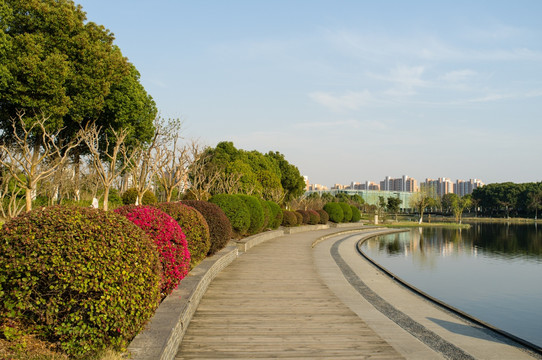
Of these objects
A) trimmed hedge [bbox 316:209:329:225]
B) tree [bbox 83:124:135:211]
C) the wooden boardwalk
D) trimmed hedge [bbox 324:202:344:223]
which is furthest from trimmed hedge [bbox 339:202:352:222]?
the wooden boardwalk

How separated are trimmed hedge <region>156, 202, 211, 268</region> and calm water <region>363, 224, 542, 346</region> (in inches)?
276

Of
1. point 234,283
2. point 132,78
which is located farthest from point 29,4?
point 234,283

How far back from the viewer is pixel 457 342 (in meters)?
6.04

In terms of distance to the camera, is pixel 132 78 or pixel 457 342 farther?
pixel 132 78

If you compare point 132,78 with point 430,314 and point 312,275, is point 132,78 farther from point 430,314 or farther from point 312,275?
point 430,314

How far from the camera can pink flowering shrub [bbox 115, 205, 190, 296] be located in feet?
20.3

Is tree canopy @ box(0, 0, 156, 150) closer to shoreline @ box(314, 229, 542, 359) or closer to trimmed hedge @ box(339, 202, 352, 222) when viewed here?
shoreline @ box(314, 229, 542, 359)

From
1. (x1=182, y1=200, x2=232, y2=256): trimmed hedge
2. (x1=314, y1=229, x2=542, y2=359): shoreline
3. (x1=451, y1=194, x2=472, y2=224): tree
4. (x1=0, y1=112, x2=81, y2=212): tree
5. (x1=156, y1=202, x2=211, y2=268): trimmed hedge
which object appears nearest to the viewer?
(x1=314, y1=229, x2=542, y2=359): shoreline

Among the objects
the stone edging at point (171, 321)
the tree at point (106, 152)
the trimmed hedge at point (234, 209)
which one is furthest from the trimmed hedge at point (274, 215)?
the stone edging at point (171, 321)

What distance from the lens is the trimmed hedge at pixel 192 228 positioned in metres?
8.60

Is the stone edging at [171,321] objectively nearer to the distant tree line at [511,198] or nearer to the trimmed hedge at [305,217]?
the trimmed hedge at [305,217]

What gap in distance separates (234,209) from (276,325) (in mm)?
9652

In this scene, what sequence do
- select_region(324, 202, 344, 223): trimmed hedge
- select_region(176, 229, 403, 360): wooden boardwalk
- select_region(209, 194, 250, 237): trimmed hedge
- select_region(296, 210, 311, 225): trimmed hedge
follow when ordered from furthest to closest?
1. select_region(324, 202, 344, 223): trimmed hedge
2. select_region(296, 210, 311, 225): trimmed hedge
3. select_region(209, 194, 250, 237): trimmed hedge
4. select_region(176, 229, 403, 360): wooden boardwalk

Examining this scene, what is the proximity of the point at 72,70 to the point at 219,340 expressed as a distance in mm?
18322
